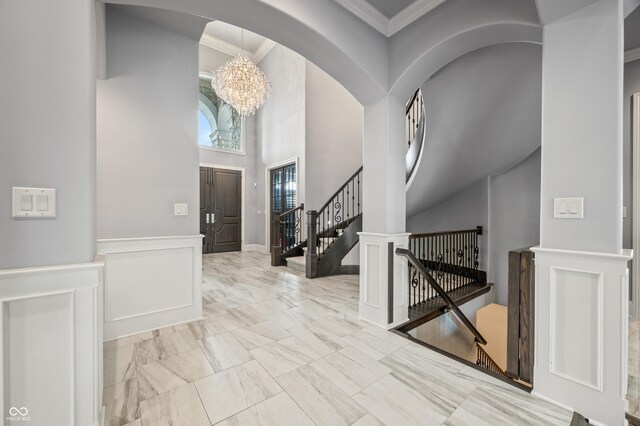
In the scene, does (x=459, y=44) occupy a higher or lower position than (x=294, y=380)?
higher

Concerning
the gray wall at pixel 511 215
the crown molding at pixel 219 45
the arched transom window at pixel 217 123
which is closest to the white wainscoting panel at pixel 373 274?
the gray wall at pixel 511 215

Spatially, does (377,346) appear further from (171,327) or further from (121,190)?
(121,190)

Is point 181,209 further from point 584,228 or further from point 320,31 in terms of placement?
point 584,228

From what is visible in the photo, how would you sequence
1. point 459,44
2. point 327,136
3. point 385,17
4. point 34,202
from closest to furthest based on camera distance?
point 34,202, point 459,44, point 385,17, point 327,136

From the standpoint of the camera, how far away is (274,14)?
6.07ft

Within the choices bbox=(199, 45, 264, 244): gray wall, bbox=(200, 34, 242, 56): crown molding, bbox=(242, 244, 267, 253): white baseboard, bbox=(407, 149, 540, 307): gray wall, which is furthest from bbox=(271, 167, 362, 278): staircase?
bbox=(200, 34, 242, 56): crown molding

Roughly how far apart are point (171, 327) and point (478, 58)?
4.18 meters

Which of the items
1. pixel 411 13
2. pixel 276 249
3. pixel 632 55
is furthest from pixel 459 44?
pixel 276 249

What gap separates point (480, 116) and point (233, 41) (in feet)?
22.1

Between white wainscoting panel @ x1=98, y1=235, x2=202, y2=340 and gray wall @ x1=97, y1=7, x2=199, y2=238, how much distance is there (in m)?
0.13

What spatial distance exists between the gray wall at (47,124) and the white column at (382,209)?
2.22m

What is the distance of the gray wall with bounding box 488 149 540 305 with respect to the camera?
14.0 ft

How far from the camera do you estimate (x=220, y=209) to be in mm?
6992

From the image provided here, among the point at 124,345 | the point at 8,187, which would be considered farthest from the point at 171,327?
the point at 8,187
